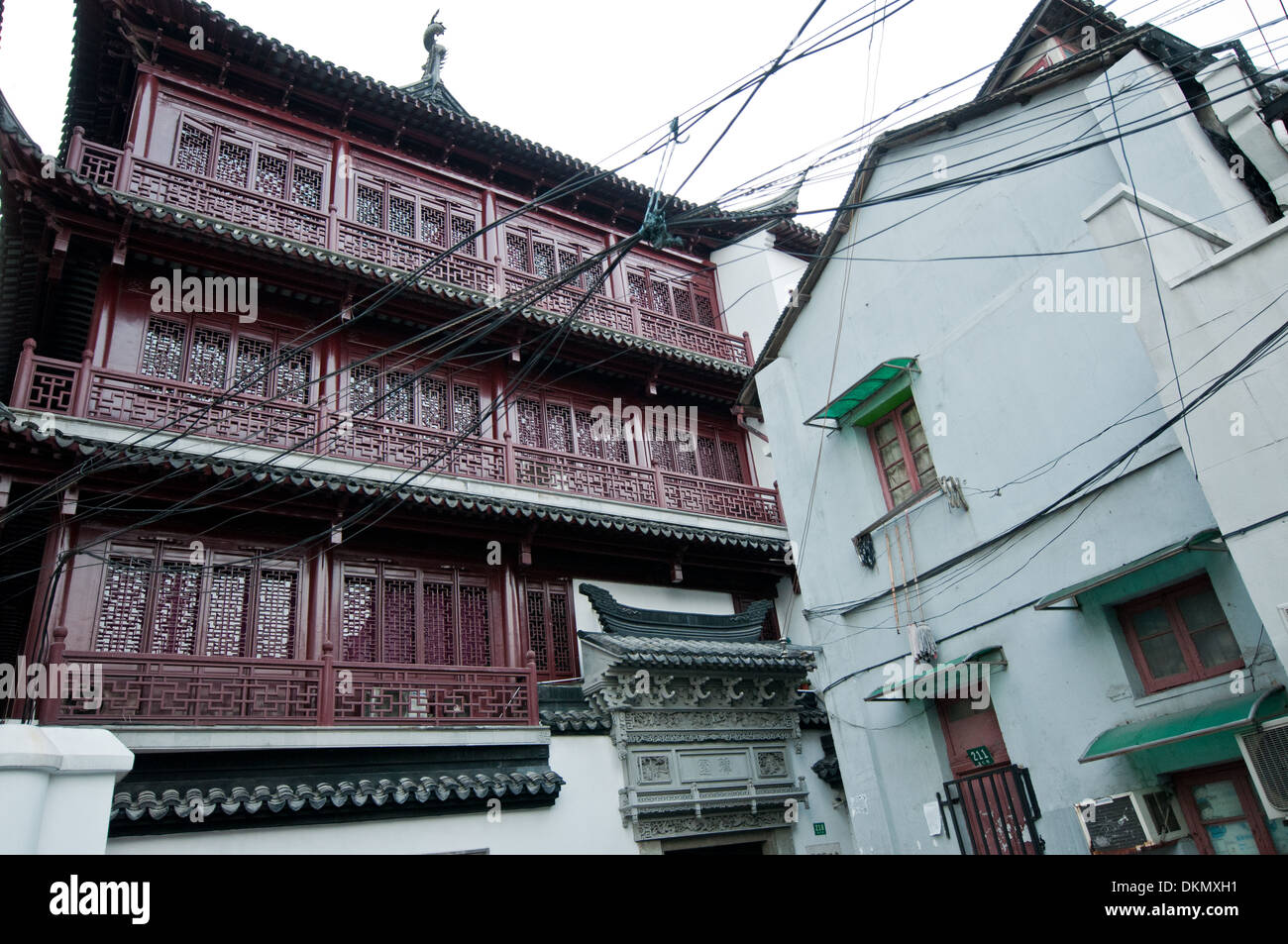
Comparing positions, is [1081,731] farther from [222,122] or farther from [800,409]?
[222,122]

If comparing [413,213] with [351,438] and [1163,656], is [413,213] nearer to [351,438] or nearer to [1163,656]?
[351,438]

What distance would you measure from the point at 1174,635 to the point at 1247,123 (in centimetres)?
483

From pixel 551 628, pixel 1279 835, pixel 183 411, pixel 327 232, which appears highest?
pixel 327 232

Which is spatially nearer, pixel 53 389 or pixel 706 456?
pixel 53 389

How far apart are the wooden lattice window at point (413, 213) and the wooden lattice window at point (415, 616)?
5756mm

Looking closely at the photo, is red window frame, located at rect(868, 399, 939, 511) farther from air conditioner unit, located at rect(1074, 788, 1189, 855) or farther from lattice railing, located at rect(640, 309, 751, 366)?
lattice railing, located at rect(640, 309, 751, 366)

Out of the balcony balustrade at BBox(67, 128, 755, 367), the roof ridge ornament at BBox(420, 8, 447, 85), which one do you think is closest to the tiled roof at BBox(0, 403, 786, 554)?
the balcony balustrade at BBox(67, 128, 755, 367)

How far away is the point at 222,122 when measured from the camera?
44.9 ft

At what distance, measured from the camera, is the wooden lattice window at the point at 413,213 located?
14.7 metres

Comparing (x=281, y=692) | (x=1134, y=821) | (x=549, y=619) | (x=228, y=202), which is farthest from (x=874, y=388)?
(x=228, y=202)

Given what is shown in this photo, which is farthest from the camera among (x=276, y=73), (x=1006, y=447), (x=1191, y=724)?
(x=276, y=73)

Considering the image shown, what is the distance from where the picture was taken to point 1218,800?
658cm

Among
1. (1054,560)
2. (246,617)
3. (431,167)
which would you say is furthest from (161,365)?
(1054,560)

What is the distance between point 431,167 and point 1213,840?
14747 millimetres
